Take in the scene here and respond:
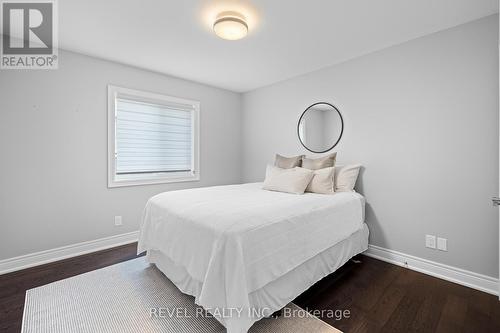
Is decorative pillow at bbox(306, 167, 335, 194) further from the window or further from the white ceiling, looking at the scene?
the window

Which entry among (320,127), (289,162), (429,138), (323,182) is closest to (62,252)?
(289,162)

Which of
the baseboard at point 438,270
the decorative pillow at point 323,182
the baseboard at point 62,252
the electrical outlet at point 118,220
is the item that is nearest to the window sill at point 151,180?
the electrical outlet at point 118,220

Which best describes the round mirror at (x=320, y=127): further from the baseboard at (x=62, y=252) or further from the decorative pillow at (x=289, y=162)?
the baseboard at (x=62, y=252)

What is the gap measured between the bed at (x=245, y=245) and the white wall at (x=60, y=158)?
1055 millimetres

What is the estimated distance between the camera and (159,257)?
2.21 metres

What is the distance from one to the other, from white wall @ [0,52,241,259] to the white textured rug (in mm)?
813

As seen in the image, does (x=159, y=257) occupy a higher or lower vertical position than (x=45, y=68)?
lower

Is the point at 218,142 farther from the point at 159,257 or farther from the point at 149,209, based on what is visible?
the point at 159,257

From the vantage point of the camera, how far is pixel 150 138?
3.46 metres

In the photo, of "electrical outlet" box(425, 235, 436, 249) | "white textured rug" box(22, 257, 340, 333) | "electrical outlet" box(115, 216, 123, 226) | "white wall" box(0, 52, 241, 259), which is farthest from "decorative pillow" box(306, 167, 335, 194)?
"electrical outlet" box(115, 216, 123, 226)

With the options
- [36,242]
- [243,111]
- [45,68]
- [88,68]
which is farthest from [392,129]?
[36,242]

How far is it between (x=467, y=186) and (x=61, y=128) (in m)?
4.28

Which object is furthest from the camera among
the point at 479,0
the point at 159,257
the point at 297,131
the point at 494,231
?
the point at 297,131

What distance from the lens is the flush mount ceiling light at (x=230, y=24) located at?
6.44ft
